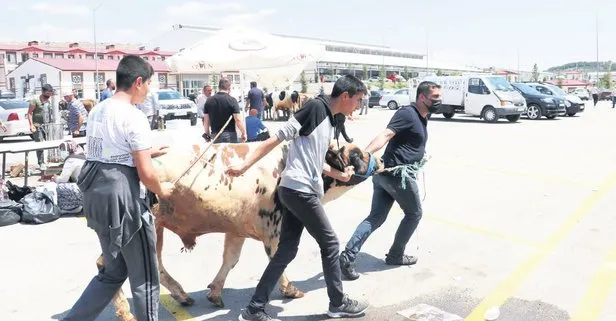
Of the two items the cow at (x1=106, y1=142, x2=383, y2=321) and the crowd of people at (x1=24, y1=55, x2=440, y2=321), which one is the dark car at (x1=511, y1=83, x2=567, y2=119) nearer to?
the crowd of people at (x1=24, y1=55, x2=440, y2=321)

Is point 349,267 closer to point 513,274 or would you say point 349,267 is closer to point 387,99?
point 513,274

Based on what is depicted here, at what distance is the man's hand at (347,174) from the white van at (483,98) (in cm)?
1927

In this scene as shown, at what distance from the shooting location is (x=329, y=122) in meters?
4.25

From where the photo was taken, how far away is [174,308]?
475cm

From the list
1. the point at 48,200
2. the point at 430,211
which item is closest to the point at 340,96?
the point at 430,211

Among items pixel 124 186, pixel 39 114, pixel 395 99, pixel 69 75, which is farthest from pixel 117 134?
pixel 69 75

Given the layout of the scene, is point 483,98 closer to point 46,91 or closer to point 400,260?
point 46,91

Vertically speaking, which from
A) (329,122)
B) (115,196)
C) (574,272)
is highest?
(329,122)

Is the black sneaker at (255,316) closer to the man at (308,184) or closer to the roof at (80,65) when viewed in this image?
the man at (308,184)

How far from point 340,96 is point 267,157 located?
0.81 m

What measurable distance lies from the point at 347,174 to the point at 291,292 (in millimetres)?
1170

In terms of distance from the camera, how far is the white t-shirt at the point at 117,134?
3.38 meters

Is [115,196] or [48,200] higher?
[115,196]

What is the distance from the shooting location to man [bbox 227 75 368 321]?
4117 mm
